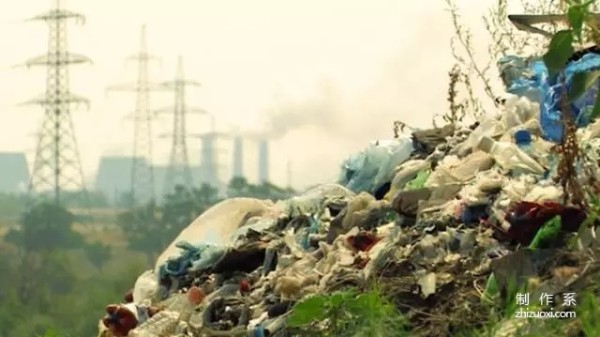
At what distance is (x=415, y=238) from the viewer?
5348 millimetres

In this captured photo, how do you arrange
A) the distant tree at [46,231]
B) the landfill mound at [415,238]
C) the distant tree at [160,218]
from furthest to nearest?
the distant tree at [46,231], the distant tree at [160,218], the landfill mound at [415,238]

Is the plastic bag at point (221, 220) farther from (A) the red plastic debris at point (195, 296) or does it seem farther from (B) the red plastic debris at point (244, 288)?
(B) the red plastic debris at point (244, 288)

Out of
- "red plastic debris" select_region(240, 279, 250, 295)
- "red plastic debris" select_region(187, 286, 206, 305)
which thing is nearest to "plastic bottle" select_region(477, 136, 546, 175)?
"red plastic debris" select_region(240, 279, 250, 295)

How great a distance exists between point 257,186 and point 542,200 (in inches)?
189

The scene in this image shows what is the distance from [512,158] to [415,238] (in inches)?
25.8

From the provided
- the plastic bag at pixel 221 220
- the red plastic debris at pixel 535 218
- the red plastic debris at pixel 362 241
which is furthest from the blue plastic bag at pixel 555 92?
the plastic bag at pixel 221 220

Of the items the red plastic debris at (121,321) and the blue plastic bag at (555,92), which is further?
the red plastic debris at (121,321)

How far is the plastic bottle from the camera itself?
552 cm

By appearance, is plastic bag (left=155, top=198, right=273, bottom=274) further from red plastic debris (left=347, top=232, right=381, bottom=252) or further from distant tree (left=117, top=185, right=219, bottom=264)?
distant tree (left=117, top=185, right=219, bottom=264)

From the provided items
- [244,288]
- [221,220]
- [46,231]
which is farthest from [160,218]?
[244,288]

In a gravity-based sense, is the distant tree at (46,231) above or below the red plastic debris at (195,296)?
below

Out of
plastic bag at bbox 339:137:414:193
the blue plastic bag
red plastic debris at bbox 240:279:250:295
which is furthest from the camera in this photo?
plastic bag at bbox 339:137:414:193

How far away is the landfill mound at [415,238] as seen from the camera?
4.73 meters

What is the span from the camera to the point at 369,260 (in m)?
5.31
